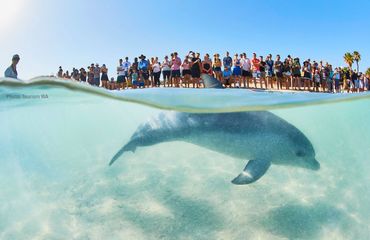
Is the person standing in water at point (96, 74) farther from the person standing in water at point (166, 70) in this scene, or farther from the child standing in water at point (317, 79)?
the child standing in water at point (317, 79)

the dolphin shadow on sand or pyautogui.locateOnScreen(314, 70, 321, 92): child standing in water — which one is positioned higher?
pyautogui.locateOnScreen(314, 70, 321, 92): child standing in water

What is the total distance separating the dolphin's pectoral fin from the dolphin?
0.13 feet

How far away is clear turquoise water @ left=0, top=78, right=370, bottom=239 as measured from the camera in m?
5.69

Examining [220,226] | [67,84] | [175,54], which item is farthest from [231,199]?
[175,54]

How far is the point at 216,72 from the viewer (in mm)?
16359

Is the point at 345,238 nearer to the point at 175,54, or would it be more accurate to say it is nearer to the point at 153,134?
the point at 153,134

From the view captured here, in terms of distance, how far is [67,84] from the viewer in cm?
699

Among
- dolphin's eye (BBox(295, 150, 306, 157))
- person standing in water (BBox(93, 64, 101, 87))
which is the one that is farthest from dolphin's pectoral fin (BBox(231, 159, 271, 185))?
person standing in water (BBox(93, 64, 101, 87))

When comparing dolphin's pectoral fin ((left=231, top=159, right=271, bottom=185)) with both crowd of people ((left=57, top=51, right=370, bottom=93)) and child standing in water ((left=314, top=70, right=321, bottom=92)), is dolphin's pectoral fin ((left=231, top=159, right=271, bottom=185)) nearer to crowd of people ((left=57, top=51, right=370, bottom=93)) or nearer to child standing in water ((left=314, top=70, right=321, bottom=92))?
crowd of people ((left=57, top=51, right=370, bottom=93))

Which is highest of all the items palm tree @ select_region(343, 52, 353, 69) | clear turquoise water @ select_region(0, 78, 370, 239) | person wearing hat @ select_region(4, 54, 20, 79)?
palm tree @ select_region(343, 52, 353, 69)

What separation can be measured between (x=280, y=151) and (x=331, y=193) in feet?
9.46

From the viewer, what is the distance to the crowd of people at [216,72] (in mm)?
15989

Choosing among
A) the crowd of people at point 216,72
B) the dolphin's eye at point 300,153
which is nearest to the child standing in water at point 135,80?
the crowd of people at point 216,72

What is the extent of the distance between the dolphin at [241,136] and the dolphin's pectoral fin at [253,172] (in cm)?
4
